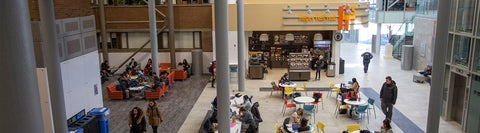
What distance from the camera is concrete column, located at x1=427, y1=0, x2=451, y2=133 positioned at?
8359 mm

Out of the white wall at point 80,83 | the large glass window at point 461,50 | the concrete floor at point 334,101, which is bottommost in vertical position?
the concrete floor at point 334,101

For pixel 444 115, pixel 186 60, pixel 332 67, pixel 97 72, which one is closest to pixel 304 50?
pixel 332 67

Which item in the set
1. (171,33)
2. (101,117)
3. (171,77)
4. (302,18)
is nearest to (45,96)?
(101,117)

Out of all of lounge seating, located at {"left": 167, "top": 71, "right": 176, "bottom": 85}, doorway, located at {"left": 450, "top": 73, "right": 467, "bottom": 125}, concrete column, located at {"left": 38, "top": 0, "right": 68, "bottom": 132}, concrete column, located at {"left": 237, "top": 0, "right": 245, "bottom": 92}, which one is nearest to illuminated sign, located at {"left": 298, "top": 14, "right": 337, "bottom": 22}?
concrete column, located at {"left": 237, "top": 0, "right": 245, "bottom": 92}

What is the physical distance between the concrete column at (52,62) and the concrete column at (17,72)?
23.1 ft

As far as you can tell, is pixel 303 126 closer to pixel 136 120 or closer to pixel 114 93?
pixel 136 120

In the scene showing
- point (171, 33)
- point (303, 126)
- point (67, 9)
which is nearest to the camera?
point (303, 126)

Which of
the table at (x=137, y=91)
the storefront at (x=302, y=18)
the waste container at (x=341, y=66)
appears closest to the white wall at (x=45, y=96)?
the table at (x=137, y=91)

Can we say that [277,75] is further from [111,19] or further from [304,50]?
[111,19]

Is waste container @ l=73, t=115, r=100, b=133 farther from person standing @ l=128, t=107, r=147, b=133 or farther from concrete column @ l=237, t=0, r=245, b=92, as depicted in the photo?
concrete column @ l=237, t=0, r=245, b=92

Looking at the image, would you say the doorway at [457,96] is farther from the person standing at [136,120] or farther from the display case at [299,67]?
the person standing at [136,120]

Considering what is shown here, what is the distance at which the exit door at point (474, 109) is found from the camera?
444 inches

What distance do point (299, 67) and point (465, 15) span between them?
909cm

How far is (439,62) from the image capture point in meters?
8.74
